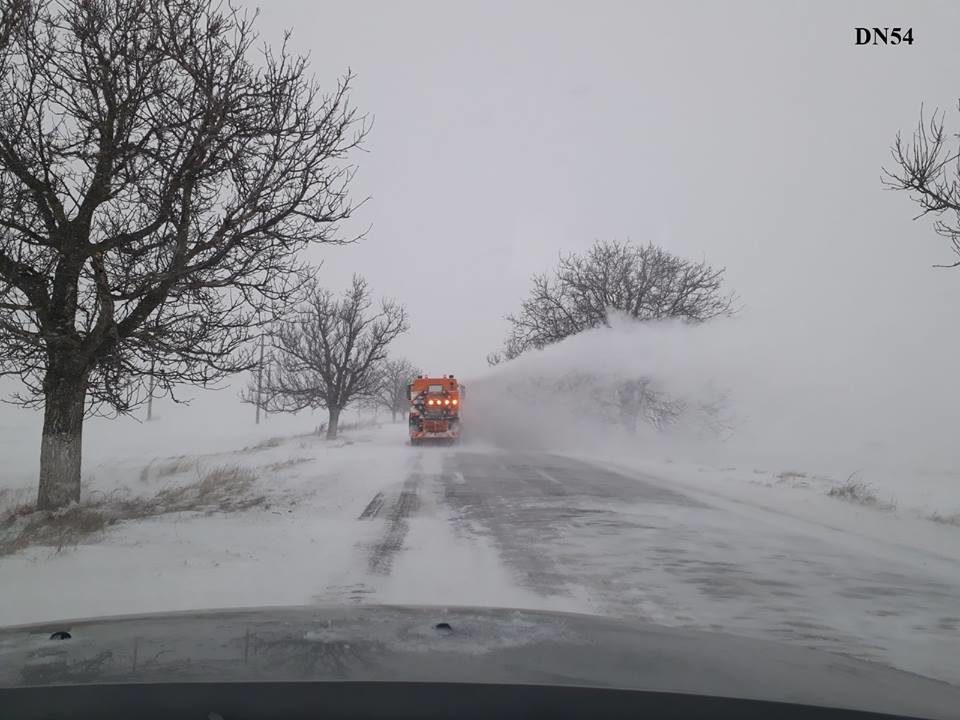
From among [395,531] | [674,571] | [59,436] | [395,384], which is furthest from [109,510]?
[395,384]

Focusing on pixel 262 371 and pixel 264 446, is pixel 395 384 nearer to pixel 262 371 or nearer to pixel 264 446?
pixel 264 446

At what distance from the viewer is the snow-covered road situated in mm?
5664

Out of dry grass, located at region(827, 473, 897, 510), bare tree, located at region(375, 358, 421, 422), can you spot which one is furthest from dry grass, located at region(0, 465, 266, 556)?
bare tree, located at region(375, 358, 421, 422)

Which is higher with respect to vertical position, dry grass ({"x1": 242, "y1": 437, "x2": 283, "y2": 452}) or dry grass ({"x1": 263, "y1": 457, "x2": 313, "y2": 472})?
dry grass ({"x1": 263, "y1": 457, "x2": 313, "y2": 472})

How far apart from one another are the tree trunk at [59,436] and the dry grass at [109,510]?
250mm

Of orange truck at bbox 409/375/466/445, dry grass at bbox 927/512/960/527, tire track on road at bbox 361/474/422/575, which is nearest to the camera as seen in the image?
tire track on road at bbox 361/474/422/575

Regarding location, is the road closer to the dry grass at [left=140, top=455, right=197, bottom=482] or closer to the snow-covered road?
the snow-covered road

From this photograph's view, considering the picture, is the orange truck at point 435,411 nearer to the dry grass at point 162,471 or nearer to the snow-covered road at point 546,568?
the dry grass at point 162,471

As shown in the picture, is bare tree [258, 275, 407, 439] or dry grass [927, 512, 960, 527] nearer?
dry grass [927, 512, 960, 527]

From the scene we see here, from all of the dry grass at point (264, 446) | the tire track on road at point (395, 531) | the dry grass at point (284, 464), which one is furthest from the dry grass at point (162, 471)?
the dry grass at point (264, 446)

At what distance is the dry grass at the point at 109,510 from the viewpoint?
7.86 m

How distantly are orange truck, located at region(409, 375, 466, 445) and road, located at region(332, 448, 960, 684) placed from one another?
19.1 metres

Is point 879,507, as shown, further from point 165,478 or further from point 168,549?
point 165,478

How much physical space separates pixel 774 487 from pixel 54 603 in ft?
44.8
